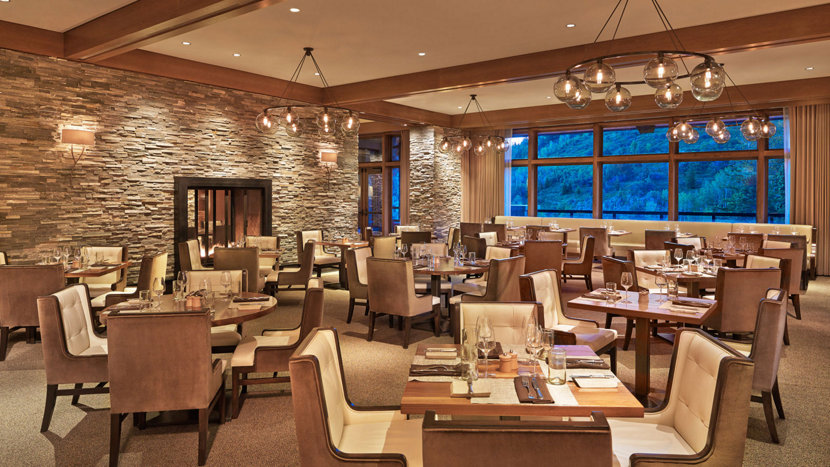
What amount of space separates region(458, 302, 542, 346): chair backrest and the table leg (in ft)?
3.62

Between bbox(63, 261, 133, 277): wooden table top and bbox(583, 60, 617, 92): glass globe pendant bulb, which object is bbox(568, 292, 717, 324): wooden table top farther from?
bbox(63, 261, 133, 277): wooden table top

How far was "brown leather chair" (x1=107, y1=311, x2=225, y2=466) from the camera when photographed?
2977 millimetres

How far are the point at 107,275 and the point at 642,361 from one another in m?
5.87

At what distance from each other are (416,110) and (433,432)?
1188 centimetres

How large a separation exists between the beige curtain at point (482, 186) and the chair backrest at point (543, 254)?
21.3 feet

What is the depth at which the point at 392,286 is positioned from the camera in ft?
18.2

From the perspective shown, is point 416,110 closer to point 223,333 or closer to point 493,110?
point 493,110

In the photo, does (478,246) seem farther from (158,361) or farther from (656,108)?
(158,361)

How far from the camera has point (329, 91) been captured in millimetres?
10570

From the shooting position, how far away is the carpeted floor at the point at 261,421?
3191 mm

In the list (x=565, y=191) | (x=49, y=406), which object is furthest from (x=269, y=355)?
(x=565, y=191)

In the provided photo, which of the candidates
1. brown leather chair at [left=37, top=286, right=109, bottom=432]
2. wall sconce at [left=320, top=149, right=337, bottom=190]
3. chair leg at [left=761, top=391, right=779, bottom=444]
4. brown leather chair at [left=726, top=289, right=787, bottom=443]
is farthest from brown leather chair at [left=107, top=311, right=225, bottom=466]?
wall sconce at [left=320, top=149, right=337, bottom=190]

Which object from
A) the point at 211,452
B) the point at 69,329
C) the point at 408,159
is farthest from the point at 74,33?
the point at 408,159

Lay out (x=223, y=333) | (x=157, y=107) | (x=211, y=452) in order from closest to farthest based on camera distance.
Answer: (x=211, y=452) → (x=223, y=333) → (x=157, y=107)
